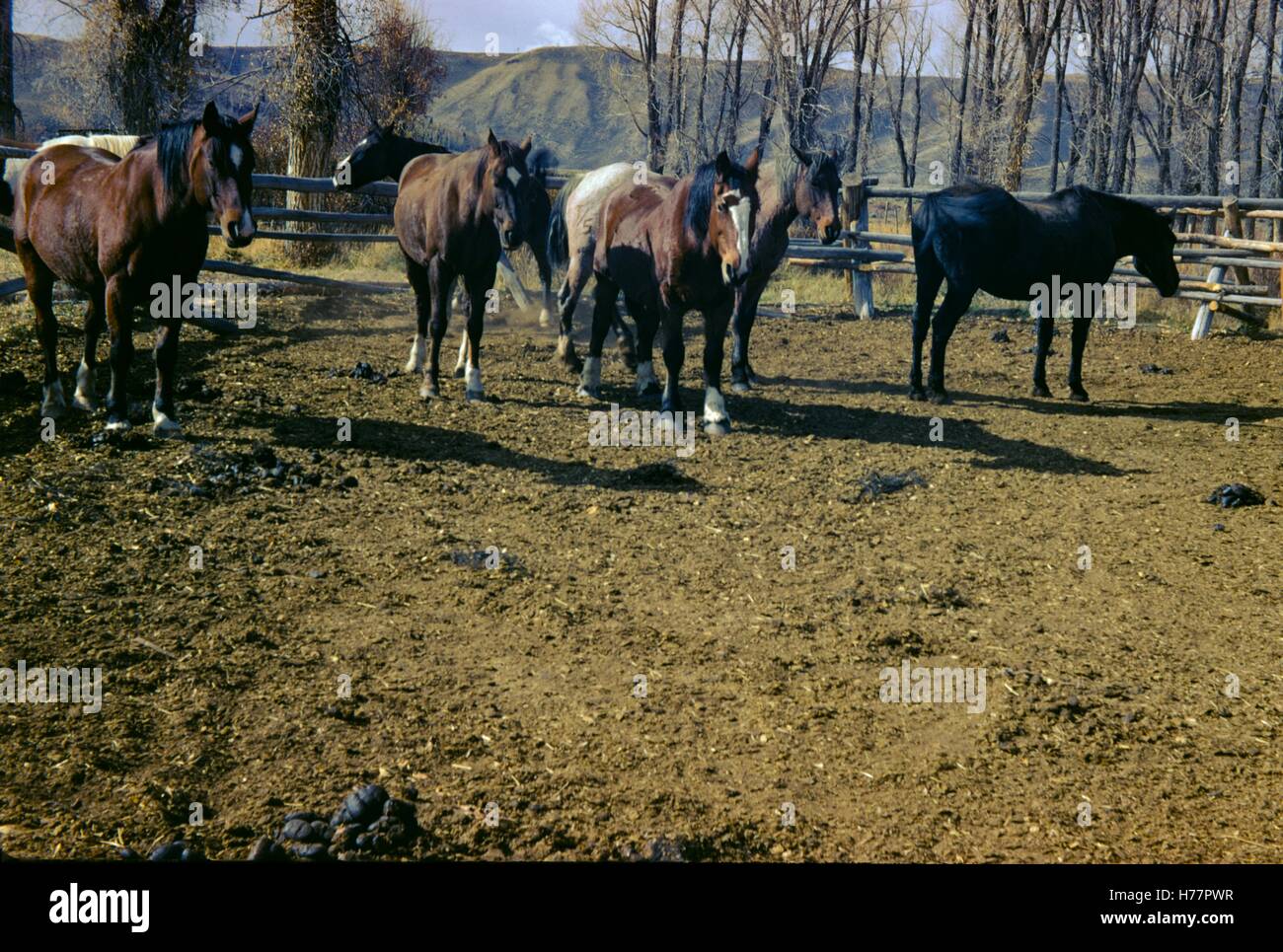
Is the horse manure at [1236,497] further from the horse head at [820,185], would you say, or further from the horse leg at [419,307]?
the horse leg at [419,307]

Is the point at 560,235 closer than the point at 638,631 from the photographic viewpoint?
No

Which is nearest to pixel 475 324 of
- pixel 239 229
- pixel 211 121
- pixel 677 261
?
pixel 677 261

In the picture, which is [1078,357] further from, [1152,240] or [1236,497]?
[1236,497]

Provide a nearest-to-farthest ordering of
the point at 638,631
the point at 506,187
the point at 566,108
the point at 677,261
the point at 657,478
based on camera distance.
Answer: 1. the point at 638,631
2. the point at 657,478
3. the point at 677,261
4. the point at 506,187
5. the point at 566,108

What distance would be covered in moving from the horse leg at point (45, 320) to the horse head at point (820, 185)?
5545mm

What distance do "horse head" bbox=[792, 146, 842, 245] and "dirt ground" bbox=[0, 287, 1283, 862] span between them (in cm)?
167

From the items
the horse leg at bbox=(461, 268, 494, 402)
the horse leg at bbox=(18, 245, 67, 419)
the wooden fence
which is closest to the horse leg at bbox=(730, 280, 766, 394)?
the horse leg at bbox=(461, 268, 494, 402)

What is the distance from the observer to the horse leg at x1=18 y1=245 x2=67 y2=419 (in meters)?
7.21

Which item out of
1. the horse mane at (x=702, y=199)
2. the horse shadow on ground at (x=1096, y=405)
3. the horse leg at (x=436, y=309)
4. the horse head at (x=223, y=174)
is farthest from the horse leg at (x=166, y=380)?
the horse shadow on ground at (x=1096, y=405)

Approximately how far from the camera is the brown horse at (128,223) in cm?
617

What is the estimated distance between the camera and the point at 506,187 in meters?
7.79

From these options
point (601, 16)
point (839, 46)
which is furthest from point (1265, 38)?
point (601, 16)

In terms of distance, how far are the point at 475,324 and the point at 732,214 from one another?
2.52m

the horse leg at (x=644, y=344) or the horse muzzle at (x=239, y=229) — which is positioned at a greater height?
the horse muzzle at (x=239, y=229)
